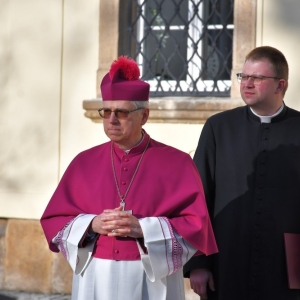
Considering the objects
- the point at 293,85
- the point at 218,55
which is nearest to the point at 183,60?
the point at 218,55

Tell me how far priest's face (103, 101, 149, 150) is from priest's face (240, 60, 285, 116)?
0.75 m

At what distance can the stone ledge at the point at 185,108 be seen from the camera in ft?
23.4

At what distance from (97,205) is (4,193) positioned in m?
3.68

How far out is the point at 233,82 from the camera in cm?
720

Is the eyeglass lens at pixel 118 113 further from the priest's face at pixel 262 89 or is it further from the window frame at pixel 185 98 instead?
the window frame at pixel 185 98

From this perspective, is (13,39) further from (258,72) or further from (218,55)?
(258,72)

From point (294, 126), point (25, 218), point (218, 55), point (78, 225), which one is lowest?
point (25, 218)

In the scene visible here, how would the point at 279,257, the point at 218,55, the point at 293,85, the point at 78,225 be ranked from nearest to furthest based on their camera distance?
the point at 78,225 < the point at 279,257 < the point at 293,85 < the point at 218,55

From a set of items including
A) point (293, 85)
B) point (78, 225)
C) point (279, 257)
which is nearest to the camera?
point (78, 225)

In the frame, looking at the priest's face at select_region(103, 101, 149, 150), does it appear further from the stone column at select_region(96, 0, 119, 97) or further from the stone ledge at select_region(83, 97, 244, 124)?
the stone column at select_region(96, 0, 119, 97)

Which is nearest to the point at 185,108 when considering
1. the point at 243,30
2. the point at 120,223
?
the point at 243,30

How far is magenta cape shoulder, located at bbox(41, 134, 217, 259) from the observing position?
4.14m

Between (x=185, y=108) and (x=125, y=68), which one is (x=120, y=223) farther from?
(x=185, y=108)

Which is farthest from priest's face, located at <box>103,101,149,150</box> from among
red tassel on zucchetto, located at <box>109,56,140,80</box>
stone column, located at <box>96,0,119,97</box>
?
stone column, located at <box>96,0,119,97</box>
